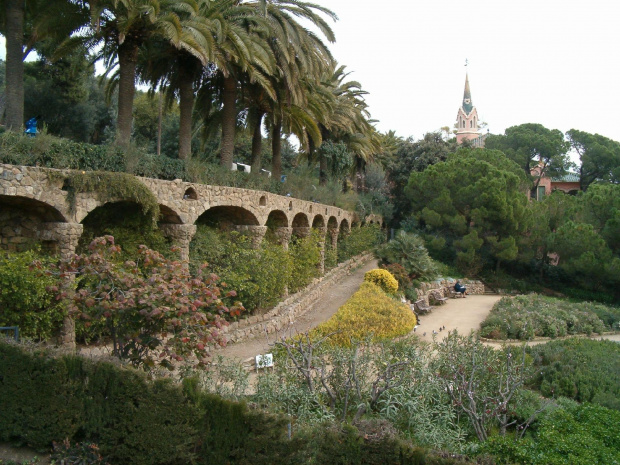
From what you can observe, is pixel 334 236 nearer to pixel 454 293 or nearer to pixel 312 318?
pixel 454 293

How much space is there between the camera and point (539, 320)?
1853cm

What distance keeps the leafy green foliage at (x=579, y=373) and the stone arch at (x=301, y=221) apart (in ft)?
33.3

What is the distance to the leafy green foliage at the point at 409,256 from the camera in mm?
23391

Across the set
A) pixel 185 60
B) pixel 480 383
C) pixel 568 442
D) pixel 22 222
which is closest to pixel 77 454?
pixel 22 222

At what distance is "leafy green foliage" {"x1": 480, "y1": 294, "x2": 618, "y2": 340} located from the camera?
56.6 feet

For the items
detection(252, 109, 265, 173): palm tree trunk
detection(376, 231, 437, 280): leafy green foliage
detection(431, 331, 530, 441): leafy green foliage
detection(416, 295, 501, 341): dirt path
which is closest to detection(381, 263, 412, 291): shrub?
detection(376, 231, 437, 280): leafy green foliage

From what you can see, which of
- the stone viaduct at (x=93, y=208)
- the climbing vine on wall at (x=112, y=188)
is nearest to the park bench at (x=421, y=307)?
the stone viaduct at (x=93, y=208)

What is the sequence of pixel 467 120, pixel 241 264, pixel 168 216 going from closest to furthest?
1. pixel 168 216
2. pixel 241 264
3. pixel 467 120

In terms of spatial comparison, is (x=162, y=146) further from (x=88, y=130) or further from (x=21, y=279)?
(x=21, y=279)

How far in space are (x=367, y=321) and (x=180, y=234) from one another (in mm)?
5581

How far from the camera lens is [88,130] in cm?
2761

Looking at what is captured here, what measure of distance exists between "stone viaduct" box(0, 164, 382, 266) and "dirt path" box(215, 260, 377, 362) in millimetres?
2587

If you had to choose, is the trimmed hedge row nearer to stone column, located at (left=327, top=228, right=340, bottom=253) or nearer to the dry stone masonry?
the dry stone masonry

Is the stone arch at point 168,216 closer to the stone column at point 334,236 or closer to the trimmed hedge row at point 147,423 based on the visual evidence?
the trimmed hedge row at point 147,423
